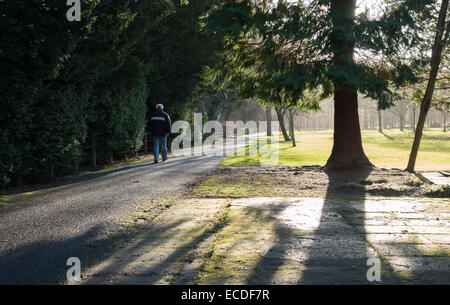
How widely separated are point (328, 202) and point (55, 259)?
4230 millimetres

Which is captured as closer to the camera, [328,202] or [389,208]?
[389,208]

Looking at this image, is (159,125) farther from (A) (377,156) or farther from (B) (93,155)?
(A) (377,156)

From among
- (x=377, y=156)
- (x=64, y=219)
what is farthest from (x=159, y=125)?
(x=377, y=156)

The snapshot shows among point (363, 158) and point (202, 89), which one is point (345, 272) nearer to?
point (363, 158)

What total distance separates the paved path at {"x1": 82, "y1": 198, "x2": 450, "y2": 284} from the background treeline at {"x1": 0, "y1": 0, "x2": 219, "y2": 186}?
4571 millimetres

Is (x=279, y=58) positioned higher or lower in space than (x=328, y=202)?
higher

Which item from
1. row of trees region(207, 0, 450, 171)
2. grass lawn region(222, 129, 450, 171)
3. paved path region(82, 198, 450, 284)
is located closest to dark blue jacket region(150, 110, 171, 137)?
grass lawn region(222, 129, 450, 171)

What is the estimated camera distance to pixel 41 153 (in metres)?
8.55

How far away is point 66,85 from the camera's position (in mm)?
8961

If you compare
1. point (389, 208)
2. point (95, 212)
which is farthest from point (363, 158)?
point (95, 212)

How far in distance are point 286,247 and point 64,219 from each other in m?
3.49

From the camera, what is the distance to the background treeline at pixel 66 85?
735 centimetres

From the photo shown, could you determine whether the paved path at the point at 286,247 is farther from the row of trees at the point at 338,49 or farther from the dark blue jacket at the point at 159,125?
the dark blue jacket at the point at 159,125

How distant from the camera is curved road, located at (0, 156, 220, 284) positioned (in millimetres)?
3447
